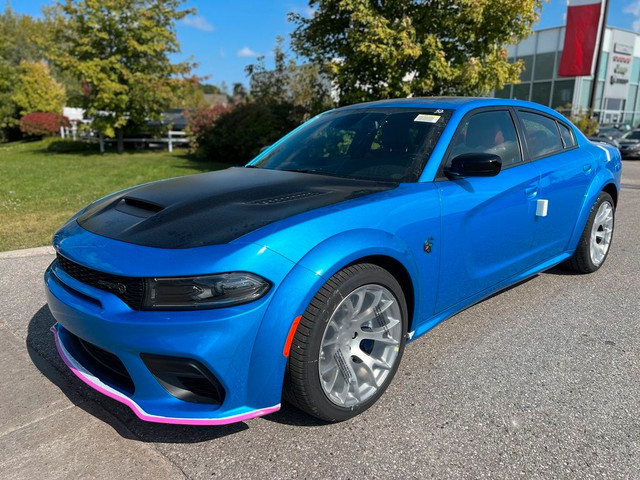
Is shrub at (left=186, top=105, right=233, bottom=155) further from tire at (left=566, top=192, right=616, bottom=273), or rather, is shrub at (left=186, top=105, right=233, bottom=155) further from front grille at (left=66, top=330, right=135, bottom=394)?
front grille at (left=66, top=330, right=135, bottom=394)

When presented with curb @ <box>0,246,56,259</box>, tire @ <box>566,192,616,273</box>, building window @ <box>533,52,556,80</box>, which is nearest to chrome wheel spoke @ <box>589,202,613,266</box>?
tire @ <box>566,192,616,273</box>

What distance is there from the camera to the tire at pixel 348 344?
2.30m

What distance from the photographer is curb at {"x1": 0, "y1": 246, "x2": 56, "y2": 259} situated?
5.46 m

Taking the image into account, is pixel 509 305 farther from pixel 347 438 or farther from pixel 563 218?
pixel 347 438

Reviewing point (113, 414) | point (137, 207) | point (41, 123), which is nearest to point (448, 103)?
point (137, 207)

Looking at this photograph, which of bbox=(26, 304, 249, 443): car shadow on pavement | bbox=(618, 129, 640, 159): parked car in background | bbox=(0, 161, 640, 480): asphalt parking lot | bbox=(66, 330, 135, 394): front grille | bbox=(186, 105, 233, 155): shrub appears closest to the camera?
bbox=(0, 161, 640, 480): asphalt parking lot

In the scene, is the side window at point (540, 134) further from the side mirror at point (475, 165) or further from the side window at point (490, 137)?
the side mirror at point (475, 165)

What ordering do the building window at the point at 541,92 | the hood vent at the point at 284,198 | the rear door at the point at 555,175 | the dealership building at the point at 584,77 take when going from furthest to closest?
the building window at the point at 541,92 → the dealership building at the point at 584,77 → the rear door at the point at 555,175 → the hood vent at the point at 284,198

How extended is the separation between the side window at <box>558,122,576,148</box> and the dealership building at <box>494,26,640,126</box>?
2905 centimetres

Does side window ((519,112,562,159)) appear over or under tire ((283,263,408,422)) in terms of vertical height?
over

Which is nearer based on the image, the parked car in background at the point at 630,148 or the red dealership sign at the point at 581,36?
the red dealership sign at the point at 581,36

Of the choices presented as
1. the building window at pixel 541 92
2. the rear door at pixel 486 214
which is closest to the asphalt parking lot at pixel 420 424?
the rear door at pixel 486 214

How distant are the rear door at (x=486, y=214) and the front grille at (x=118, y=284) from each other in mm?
1676

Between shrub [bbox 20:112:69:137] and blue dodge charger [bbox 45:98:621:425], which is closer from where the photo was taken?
blue dodge charger [bbox 45:98:621:425]
